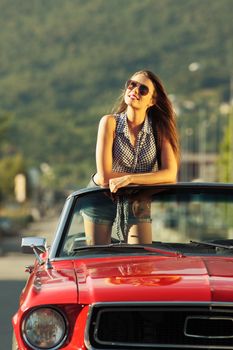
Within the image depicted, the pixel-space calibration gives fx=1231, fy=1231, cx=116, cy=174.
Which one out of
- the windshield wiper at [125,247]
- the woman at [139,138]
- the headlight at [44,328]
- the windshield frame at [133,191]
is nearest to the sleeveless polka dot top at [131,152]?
the woman at [139,138]

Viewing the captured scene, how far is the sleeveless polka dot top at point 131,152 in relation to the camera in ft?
24.8

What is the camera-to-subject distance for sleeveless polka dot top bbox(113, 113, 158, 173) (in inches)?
298

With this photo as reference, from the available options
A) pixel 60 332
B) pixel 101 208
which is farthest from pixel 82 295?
pixel 101 208

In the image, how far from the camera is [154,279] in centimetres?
595

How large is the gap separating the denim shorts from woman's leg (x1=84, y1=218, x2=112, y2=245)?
36 mm

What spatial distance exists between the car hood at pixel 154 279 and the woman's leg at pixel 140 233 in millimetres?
510

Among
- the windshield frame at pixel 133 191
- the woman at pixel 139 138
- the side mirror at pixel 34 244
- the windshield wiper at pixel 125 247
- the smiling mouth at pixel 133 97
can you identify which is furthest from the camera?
the smiling mouth at pixel 133 97

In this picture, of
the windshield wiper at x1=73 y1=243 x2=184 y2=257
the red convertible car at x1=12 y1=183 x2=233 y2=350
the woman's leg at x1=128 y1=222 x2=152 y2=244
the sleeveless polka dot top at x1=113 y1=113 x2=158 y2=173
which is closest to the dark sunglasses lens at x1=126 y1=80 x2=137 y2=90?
the sleeveless polka dot top at x1=113 y1=113 x2=158 y2=173

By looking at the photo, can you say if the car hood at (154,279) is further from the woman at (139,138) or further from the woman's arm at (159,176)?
the woman at (139,138)

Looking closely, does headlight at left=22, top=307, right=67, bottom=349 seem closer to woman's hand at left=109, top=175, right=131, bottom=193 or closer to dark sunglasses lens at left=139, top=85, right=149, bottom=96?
woman's hand at left=109, top=175, right=131, bottom=193

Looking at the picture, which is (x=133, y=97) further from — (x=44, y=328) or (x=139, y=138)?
(x=44, y=328)

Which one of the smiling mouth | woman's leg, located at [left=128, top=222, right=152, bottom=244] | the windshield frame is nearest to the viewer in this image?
the windshield frame

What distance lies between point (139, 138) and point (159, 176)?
392mm

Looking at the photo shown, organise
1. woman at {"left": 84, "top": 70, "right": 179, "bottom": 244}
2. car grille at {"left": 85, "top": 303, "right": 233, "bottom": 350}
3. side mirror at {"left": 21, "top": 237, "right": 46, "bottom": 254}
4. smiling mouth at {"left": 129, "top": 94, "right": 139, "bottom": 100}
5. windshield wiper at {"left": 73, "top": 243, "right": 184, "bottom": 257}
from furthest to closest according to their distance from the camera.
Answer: smiling mouth at {"left": 129, "top": 94, "right": 139, "bottom": 100}, woman at {"left": 84, "top": 70, "right": 179, "bottom": 244}, side mirror at {"left": 21, "top": 237, "right": 46, "bottom": 254}, windshield wiper at {"left": 73, "top": 243, "right": 184, "bottom": 257}, car grille at {"left": 85, "top": 303, "right": 233, "bottom": 350}
